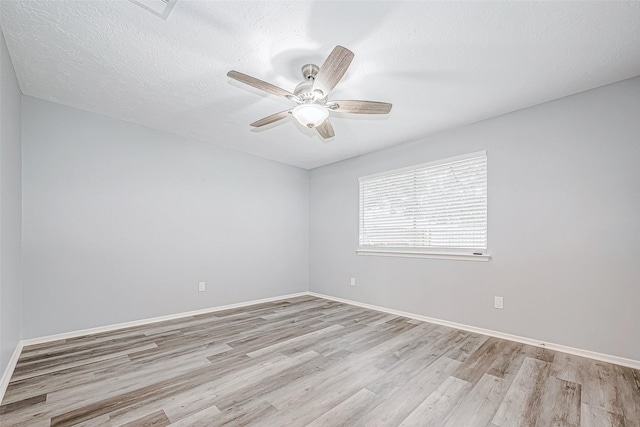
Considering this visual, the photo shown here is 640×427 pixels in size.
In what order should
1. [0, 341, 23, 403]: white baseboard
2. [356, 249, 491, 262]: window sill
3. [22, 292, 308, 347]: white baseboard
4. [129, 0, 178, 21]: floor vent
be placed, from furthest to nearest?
[356, 249, 491, 262]: window sill → [22, 292, 308, 347]: white baseboard → [0, 341, 23, 403]: white baseboard → [129, 0, 178, 21]: floor vent

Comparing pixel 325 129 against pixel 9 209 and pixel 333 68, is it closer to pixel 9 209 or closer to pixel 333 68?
pixel 333 68

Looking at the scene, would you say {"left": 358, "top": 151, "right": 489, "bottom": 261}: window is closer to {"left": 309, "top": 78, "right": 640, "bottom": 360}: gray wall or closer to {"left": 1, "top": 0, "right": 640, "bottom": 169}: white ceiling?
{"left": 309, "top": 78, "right": 640, "bottom": 360}: gray wall

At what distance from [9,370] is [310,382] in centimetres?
229

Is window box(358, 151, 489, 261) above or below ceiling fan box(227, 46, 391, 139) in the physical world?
below

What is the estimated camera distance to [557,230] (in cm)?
273

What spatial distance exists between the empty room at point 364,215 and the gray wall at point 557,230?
18 mm

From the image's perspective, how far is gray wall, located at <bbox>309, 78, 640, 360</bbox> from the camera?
242cm

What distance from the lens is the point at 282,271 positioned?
4.96m

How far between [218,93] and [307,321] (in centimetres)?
279

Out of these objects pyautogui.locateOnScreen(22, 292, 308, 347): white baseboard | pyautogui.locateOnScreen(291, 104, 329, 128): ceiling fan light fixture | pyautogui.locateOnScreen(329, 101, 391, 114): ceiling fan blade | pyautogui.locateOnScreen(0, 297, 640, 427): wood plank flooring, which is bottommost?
pyautogui.locateOnScreen(22, 292, 308, 347): white baseboard

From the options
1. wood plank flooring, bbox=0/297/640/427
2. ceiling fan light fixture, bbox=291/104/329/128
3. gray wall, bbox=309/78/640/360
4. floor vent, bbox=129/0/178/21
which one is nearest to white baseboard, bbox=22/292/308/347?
wood plank flooring, bbox=0/297/640/427

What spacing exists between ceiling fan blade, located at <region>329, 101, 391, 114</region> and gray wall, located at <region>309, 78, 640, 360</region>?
5.57 ft

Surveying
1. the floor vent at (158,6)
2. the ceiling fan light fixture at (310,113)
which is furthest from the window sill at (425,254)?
the floor vent at (158,6)

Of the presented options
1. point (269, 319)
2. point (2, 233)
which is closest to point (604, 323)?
point (269, 319)
